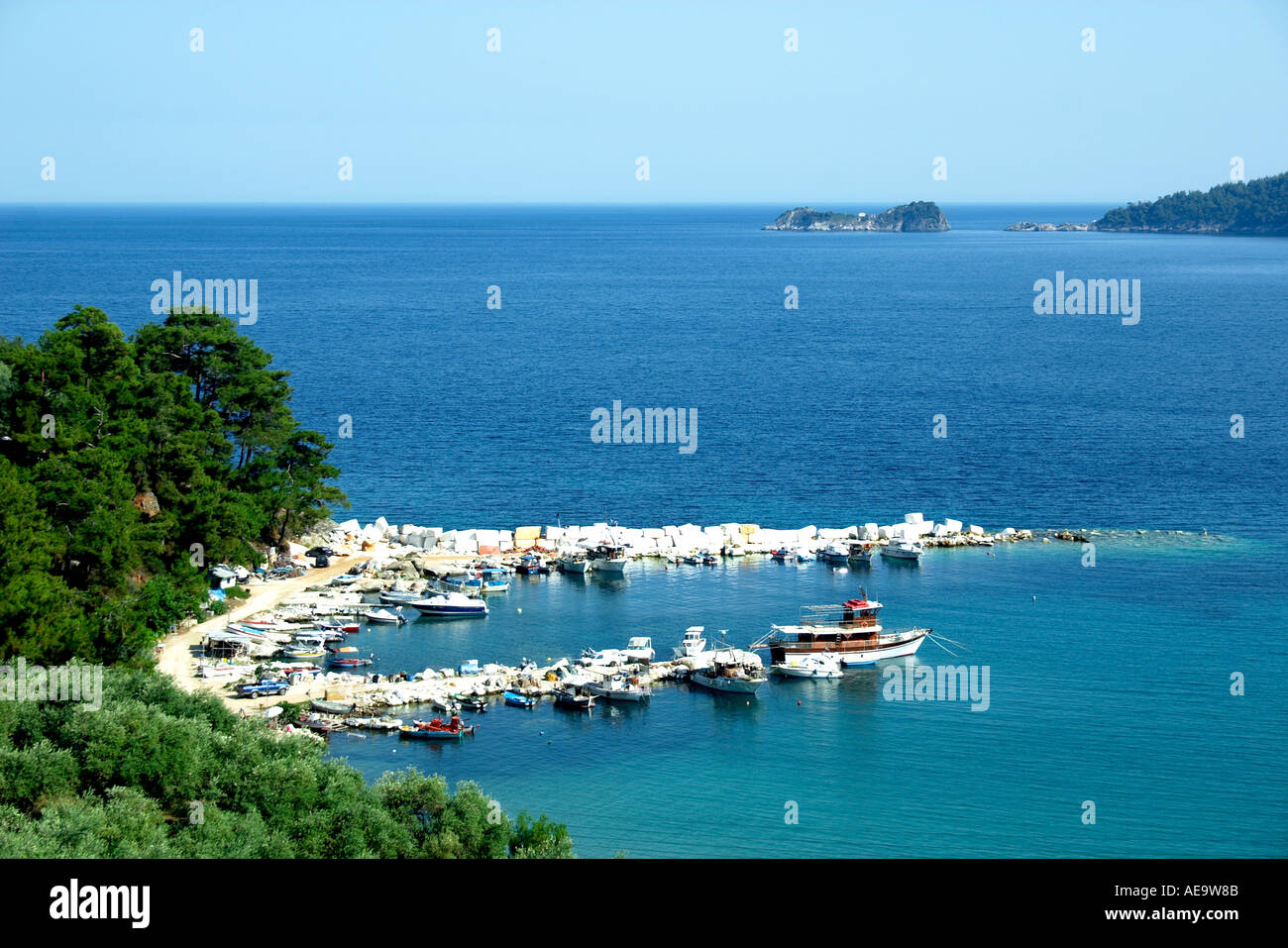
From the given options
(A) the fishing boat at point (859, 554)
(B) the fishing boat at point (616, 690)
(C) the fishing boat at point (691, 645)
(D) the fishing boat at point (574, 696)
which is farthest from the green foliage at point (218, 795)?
(A) the fishing boat at point (859, 554)

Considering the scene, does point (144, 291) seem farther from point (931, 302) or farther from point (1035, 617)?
point (1035, 617)

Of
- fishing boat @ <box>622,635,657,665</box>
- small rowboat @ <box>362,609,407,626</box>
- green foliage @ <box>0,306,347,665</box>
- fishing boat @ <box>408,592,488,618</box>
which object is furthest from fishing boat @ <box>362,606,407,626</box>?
fishing boat @ <box>622,635,657,665</box>

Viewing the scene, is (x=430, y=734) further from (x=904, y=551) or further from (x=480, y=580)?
(x=904, y=551)

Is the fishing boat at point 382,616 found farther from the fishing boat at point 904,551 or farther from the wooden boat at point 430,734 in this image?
the fishing boat at point 904,551

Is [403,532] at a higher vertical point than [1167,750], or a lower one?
higher
